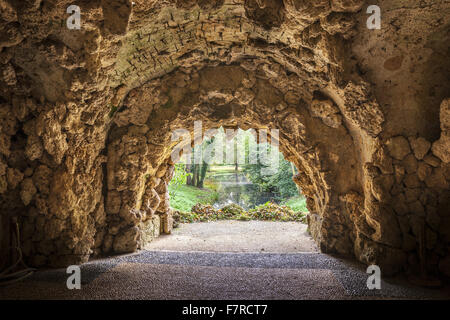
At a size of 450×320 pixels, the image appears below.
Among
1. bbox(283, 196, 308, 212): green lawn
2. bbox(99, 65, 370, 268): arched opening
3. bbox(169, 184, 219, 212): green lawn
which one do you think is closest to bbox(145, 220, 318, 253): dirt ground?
bbox(99, 65, 370, 268): arched opening

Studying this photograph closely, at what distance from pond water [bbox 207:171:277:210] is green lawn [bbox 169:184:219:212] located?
1.83 ft

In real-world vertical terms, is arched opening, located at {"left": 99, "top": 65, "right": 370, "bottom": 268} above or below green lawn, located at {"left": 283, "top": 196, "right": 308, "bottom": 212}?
above

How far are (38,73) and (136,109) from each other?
70.3 inches

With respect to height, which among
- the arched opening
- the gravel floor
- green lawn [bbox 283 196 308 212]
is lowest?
green lawn [bbox 283 196 308 212]

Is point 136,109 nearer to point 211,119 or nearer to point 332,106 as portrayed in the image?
point 211,119

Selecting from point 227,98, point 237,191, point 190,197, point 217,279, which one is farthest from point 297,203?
point 217,279

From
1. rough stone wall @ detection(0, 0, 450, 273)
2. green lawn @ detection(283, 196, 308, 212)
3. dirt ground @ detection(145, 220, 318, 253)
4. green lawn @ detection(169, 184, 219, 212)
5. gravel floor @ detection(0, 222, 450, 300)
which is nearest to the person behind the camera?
gravel floor @ detection(0, 222, 450, 300)

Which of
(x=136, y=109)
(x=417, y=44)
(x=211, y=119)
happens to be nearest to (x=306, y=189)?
(x=211, y=119)

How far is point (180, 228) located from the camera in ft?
31.4

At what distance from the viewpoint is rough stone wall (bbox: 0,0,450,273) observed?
3.84 m

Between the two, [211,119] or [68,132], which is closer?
[68,132]

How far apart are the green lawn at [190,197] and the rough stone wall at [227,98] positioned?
856 centimetres

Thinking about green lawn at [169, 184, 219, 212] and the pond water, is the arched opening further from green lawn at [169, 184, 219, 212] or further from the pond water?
the pond water

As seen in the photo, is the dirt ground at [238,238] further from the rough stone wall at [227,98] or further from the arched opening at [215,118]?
the rough stone wall at [227,98]
